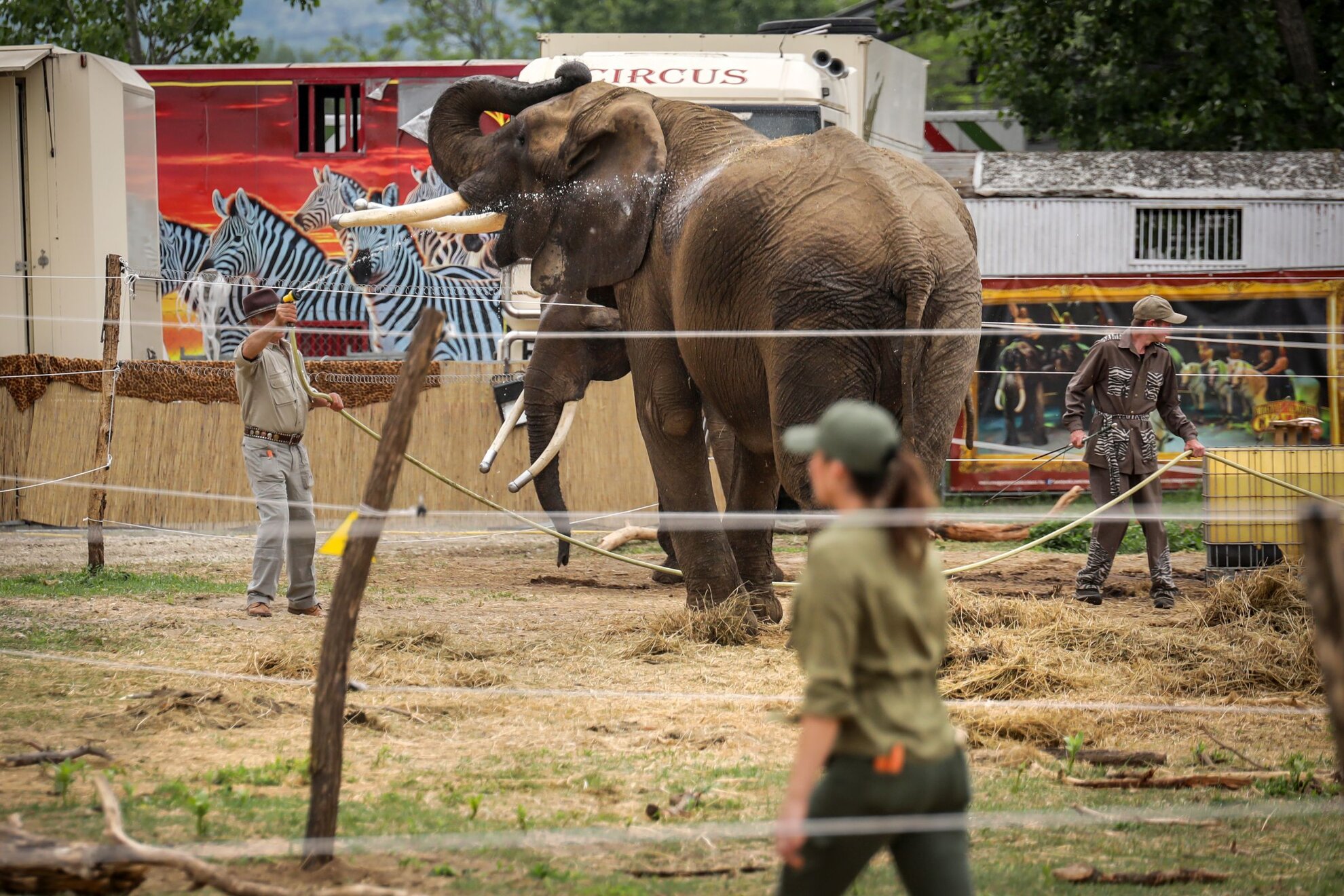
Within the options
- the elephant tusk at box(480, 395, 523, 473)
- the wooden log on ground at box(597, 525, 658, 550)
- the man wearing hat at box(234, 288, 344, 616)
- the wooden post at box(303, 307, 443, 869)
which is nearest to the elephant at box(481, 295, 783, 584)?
the elephant tusk at box(480, 395, 523, 473)

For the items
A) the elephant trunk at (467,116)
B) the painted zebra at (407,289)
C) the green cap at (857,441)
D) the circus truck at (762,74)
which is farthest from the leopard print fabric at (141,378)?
the green cap at (857,441)

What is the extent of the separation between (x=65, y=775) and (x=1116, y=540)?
6775 mm

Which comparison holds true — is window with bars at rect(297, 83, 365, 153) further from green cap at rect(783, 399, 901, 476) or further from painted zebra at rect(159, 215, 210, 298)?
green cap at rect(783, 399, 901, 476)

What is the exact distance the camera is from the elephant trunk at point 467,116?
29.3ft

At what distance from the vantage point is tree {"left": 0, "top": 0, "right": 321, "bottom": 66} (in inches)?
825

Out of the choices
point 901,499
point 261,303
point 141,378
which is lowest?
point 901,499

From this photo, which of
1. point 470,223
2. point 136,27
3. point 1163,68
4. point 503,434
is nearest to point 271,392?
point 470,223

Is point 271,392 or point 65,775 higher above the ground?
point 271,392

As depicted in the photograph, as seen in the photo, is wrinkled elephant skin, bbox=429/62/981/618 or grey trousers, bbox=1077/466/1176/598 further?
grey trousers, bbox=1077/466/1176/598

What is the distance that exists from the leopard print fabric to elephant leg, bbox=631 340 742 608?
489 centimetres

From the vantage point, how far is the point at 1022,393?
15.8 m

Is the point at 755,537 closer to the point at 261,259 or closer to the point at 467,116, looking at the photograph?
the point at 467,116

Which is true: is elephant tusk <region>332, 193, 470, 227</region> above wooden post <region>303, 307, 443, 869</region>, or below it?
above

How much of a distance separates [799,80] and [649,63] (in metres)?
1.16
